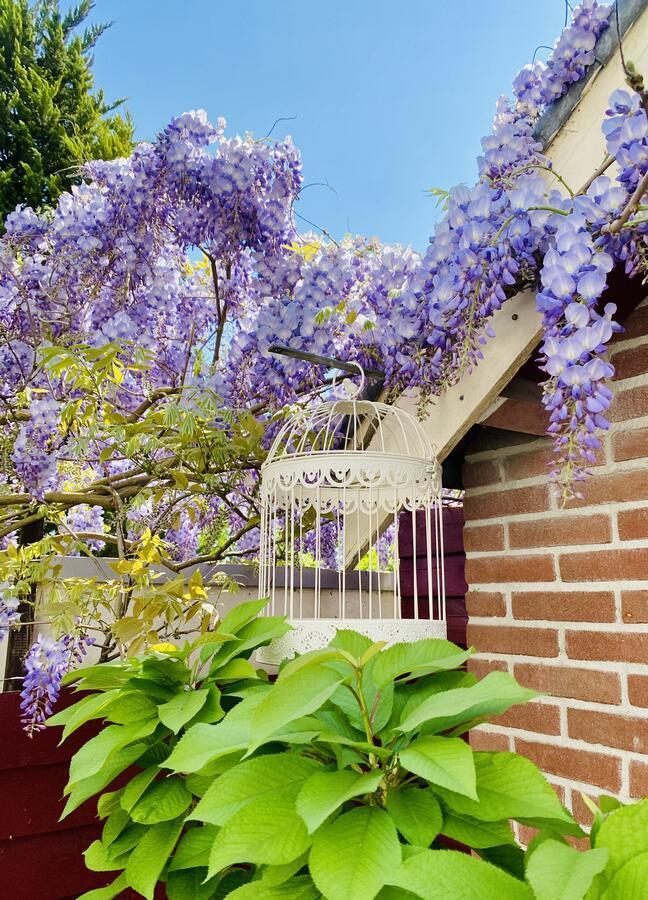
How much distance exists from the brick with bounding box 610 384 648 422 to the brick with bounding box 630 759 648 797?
0.68 metres

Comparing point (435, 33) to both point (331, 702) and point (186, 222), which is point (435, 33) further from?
point (331, 702)

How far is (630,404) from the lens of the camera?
1.34 metres

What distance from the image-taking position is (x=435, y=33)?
3.50 meters

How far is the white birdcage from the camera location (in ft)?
3.91

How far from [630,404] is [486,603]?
0.61 metres

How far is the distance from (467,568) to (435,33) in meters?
3.19

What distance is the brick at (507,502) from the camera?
1.52 metres

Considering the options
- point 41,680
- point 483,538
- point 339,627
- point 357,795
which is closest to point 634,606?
point 483,538

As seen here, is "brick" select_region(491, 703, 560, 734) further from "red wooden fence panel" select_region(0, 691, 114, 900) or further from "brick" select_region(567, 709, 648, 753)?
"red wooden fence panel" select_region(0, 691, 114, 900)

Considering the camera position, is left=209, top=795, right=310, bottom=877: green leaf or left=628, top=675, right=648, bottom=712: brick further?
left=628, top=675, right=648, bottom=712: brick

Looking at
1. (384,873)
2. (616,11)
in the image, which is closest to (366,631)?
(384,873)

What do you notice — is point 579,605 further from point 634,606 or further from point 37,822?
point 37,822

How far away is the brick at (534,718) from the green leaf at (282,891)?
93 cm

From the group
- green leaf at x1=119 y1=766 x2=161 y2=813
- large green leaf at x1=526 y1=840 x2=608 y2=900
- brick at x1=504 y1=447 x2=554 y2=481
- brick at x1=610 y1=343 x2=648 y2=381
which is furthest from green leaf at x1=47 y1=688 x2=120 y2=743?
brick at x1=610 y1=343 x2=648 y2=381
